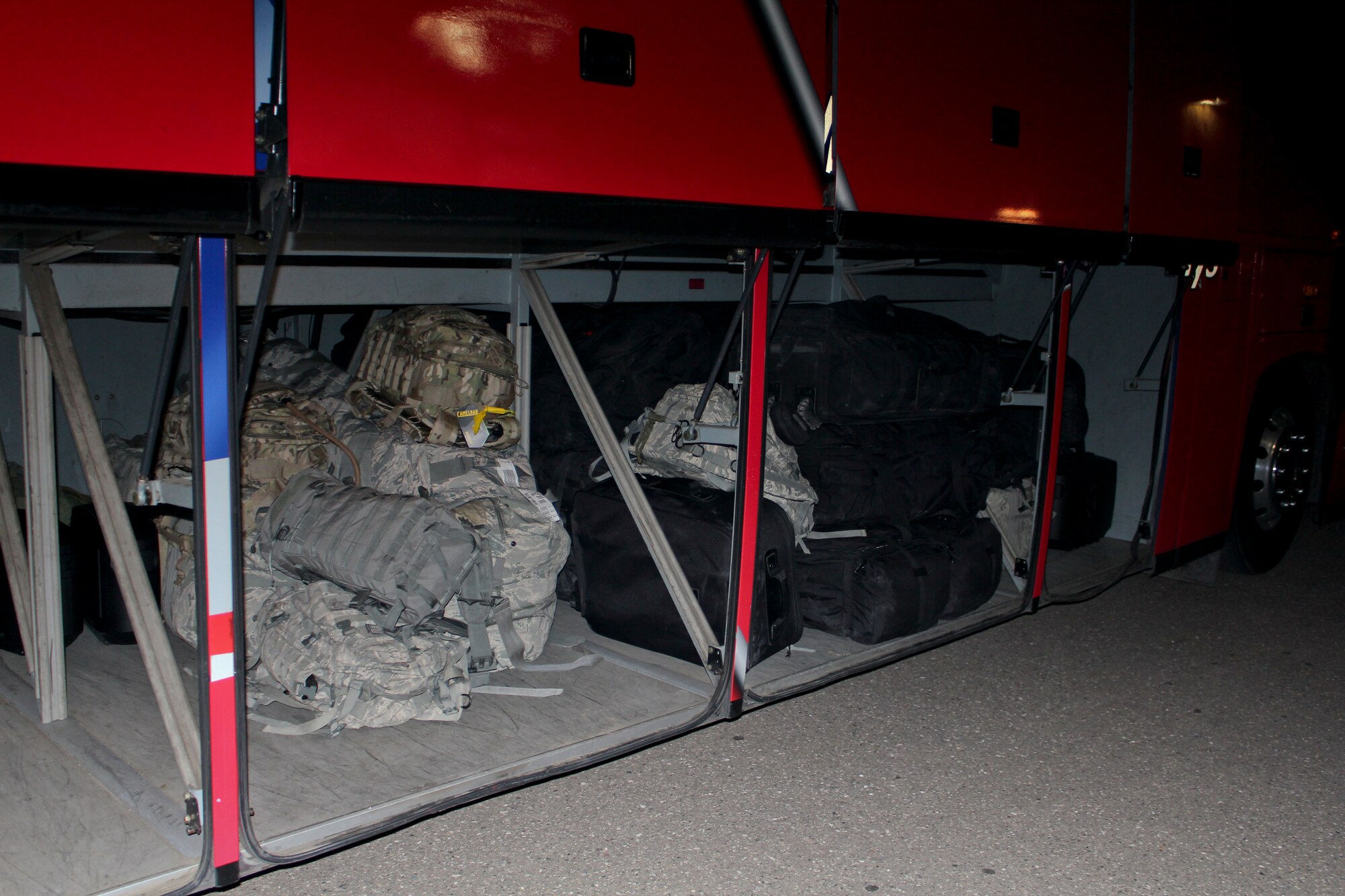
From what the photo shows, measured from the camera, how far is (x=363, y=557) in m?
2.95

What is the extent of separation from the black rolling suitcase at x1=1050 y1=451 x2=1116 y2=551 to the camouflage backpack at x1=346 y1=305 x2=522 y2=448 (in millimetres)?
2725

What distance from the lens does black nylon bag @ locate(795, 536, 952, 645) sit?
12.6 ft

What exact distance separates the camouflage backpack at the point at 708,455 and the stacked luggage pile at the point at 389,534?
0.52 metres

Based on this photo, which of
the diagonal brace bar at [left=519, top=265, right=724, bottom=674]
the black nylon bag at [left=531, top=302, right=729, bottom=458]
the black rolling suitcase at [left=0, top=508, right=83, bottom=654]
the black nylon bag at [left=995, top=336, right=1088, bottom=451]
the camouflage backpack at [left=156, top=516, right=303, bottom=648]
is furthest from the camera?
the black nylon bag at [left=995, top=336, right=1088, bottom=451]

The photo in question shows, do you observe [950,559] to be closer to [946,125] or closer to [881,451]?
[881,451]

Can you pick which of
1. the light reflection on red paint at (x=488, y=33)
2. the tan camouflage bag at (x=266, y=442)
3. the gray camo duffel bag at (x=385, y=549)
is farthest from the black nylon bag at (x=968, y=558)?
the light reflection on red paint at (x=488, y=33)

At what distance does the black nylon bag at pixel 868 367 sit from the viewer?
162 inches

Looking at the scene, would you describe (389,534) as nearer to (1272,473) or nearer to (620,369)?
(620,369)

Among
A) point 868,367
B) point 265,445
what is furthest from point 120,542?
point 868,367

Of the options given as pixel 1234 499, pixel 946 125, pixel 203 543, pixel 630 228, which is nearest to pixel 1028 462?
pixel 1234 499

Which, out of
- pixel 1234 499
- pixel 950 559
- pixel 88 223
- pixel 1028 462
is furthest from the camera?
pixel 1234 499

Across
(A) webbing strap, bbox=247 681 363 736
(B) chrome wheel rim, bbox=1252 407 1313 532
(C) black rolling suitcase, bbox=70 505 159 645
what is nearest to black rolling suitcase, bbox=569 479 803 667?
(A) webbing strap, bbox=247 681 363 736

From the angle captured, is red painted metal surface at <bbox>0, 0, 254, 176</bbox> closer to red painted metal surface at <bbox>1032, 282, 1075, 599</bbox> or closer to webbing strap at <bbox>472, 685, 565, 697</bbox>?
webbing strap at <bbox>472, 685, 565, 697</bbox>

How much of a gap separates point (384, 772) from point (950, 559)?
7.48 ft
